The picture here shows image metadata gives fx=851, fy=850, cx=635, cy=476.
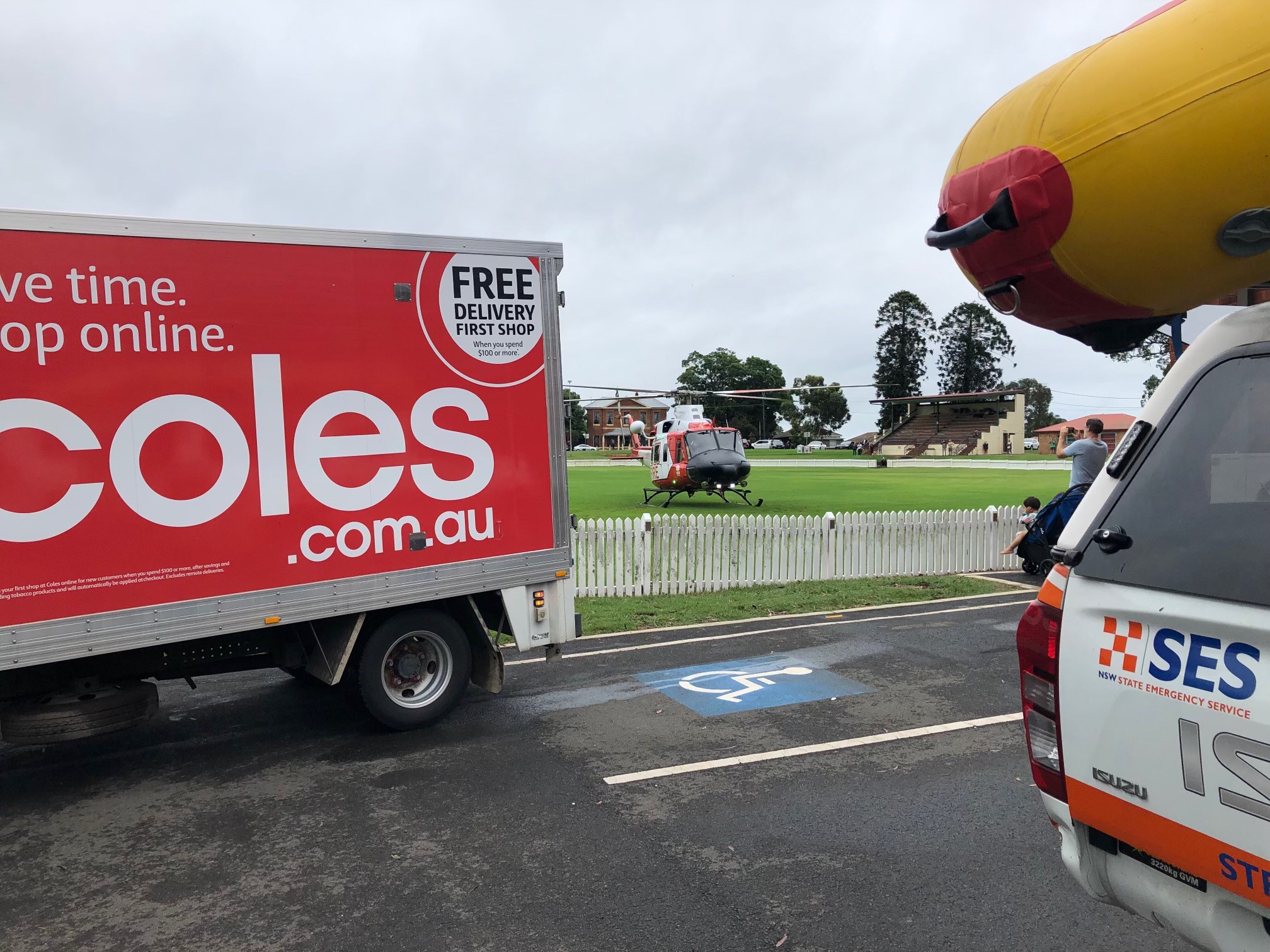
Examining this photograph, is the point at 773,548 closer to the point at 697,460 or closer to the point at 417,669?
the point at 417,669

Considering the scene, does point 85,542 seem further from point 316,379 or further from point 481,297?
point 481,297

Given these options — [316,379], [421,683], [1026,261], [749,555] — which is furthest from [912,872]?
[749,555]

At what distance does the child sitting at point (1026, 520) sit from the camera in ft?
41.7

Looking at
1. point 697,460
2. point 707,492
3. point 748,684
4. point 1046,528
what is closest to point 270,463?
point 748,684

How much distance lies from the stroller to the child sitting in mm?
71

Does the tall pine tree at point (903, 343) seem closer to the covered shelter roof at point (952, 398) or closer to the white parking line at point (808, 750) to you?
the covered shelter roof at point (952, 398)

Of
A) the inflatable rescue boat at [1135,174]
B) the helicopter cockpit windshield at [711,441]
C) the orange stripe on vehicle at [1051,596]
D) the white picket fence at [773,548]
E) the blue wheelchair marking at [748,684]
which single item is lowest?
the blue wheelchair marking at [748,684]

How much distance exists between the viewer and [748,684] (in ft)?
22.6

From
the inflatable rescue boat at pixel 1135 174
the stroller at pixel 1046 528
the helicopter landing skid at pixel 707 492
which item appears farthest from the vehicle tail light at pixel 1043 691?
the helicopter landing skid at pixel 707 492

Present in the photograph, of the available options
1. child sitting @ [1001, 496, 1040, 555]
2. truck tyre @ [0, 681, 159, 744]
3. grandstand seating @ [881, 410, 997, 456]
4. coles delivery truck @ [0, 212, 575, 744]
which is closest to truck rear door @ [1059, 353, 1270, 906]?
coles delivery truck @ [0, 212, 575, 744]

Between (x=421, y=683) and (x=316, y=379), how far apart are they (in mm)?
2192

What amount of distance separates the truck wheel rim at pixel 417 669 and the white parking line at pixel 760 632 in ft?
5.14

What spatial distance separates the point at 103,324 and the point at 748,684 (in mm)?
5087

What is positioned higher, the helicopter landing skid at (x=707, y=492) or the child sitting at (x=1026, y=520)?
the child sitting at (x=1026, y=520)
